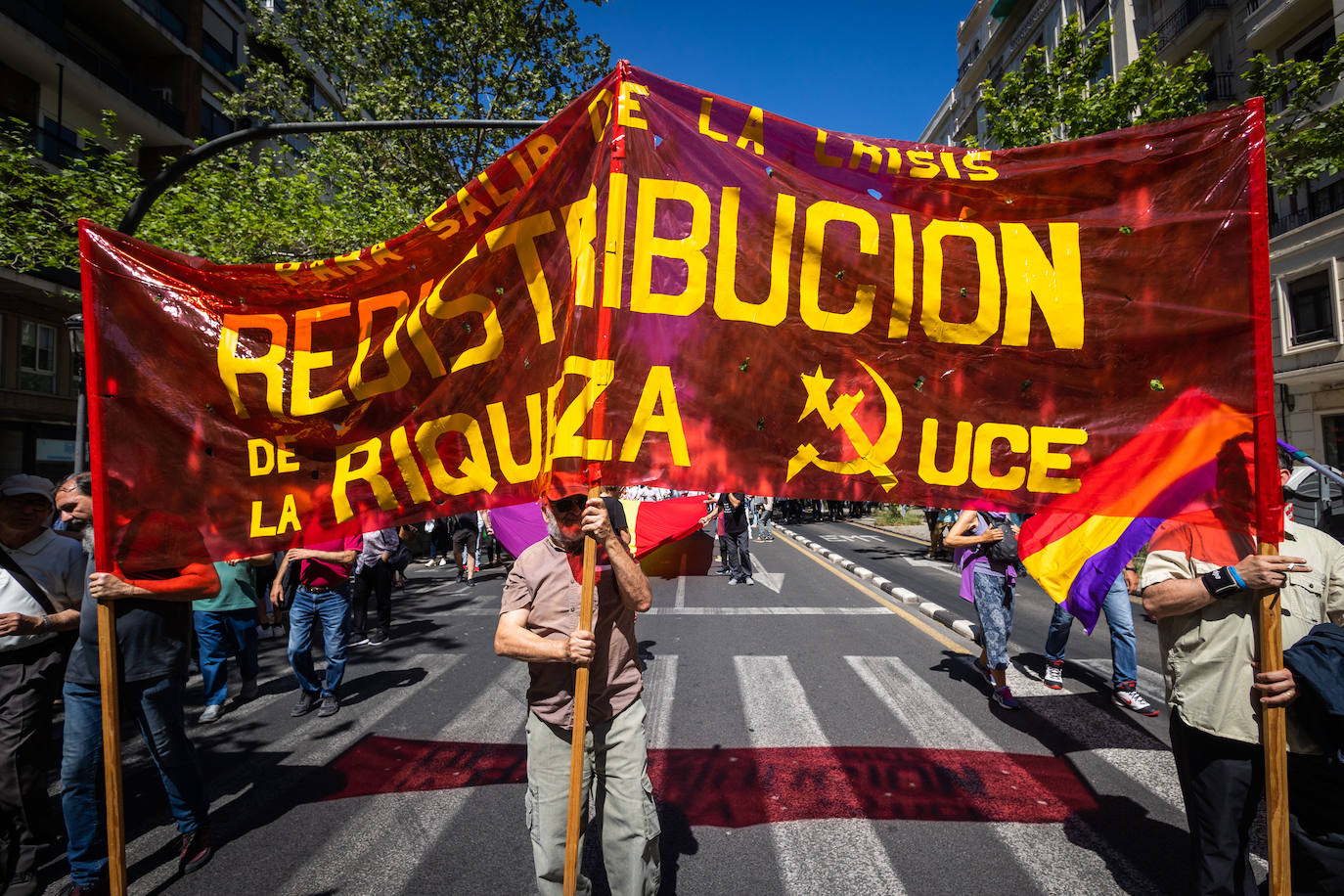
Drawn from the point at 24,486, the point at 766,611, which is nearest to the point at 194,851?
the point at 24,486

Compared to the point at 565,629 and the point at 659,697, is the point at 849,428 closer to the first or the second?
the point at 565,629

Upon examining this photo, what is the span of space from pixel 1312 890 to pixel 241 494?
4.30m

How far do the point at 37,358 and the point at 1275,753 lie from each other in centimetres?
2633

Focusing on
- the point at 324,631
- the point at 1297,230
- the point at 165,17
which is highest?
the point at 165,17

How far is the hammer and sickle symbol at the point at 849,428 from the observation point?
271cm

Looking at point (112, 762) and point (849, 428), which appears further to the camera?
point (849, 428)

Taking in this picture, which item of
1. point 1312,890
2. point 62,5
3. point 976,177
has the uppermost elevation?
point 62,5

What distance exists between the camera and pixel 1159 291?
2.66 metres

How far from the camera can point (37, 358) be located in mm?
19797

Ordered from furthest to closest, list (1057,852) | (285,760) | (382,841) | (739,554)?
(739,554) < (285,760) < (382,841) < (1057,852)

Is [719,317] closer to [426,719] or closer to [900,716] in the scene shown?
[900,716]

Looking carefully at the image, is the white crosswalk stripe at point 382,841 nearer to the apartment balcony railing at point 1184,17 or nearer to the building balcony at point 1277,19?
the building balcony at point 1277,19

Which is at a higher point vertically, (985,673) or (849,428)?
(849,428)

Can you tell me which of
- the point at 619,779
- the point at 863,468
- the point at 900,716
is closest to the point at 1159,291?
the point at 863,468
